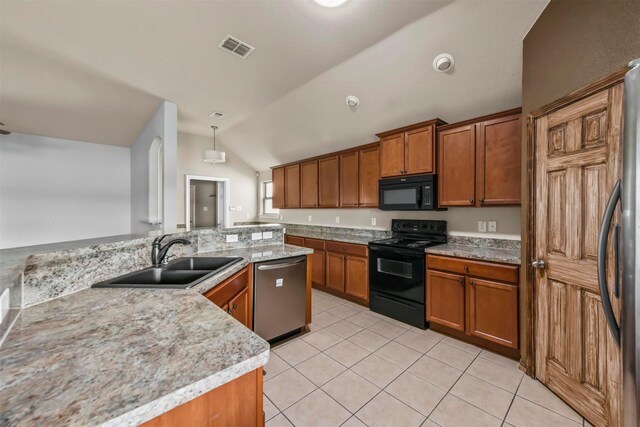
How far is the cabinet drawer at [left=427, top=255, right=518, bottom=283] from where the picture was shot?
2195 millimetres

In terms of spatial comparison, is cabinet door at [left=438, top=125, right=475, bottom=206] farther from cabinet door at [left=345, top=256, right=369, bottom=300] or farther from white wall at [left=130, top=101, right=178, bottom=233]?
white wall at [left=130, top=101, right=178, bottom=233]

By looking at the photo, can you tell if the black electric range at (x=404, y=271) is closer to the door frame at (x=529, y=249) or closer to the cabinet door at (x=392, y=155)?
the cabinet door at (x=392, y=155)

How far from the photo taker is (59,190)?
4.30 m

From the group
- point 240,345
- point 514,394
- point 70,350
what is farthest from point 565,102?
point 70,350

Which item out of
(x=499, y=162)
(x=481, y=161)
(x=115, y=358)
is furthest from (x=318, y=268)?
(x=115, y=358)

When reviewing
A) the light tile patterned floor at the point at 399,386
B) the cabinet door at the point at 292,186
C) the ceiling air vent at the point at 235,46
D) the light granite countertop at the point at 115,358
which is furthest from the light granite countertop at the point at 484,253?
the cabinet door at the point at 292,186

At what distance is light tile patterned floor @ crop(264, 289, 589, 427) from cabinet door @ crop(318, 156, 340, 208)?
7.40 feet

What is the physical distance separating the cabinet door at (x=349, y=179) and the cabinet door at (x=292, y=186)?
1.17m

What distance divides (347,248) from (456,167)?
1.73 metres

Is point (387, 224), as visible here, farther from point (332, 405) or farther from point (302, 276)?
point (332, 405)

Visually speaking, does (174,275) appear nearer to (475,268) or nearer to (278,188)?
(475,268)

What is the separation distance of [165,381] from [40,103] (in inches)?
173

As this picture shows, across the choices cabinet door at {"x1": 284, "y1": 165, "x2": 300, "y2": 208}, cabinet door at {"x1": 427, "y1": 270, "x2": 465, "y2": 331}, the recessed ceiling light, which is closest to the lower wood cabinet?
cabinet door at {"x1": 427, "y1": 270, "x2": 465, "y2": 331}

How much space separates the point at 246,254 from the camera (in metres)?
2.37
